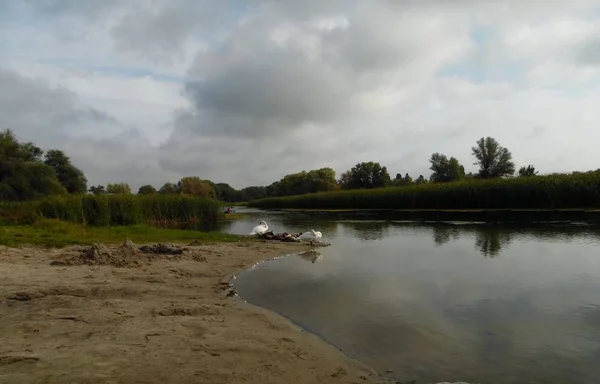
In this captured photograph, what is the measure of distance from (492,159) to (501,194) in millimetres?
43508

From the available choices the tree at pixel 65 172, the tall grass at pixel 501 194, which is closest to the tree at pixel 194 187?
the tree at pixel 65 172

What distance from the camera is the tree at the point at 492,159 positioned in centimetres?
8419

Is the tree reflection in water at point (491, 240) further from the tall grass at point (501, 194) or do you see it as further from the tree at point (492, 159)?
the tree at point (492, 159)

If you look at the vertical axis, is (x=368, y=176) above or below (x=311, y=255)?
above

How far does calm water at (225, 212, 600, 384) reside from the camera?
6.27 meters

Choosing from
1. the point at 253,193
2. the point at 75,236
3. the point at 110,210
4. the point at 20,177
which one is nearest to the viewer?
the point at 75,236

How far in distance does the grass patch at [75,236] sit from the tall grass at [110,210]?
177 inches

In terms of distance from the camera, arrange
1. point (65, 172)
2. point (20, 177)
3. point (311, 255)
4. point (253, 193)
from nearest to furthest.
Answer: point (311, 255)
point (20, 177)
point (65, 172)
point (253, 193)

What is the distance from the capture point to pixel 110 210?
31.7 meters

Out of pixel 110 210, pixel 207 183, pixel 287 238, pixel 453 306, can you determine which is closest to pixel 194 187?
pixel 207 183

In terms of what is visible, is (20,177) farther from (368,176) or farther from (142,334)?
(368,176)

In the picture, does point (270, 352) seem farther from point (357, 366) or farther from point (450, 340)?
point (450, 340)

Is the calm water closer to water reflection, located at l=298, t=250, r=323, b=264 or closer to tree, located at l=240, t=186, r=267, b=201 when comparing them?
water reflection, located at l=298, t=250, r=323, b=264

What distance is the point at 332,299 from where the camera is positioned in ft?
34.1
